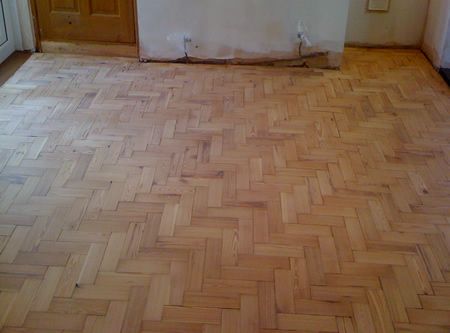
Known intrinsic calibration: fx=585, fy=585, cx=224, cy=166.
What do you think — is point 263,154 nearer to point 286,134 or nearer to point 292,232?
point 286,134

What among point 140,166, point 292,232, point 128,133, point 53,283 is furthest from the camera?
point 128,133

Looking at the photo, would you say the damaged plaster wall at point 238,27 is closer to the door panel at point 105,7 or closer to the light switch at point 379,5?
the door panel at point 105,7

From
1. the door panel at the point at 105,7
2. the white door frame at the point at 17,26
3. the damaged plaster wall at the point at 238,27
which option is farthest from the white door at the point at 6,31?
the damaged plaster wall at the point at 238,27

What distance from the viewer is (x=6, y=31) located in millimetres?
3959

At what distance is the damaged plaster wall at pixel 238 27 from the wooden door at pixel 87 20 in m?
0.14

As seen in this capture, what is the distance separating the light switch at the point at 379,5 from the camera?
4.17 m

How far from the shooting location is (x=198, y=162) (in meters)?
2.77

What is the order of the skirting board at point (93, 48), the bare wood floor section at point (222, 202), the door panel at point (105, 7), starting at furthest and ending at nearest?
the skirting board at point (93, 48) → the door panel at point (105, 7) → the bare wood floor section at point (222, 202)

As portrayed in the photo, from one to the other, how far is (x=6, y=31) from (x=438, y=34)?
9.61 feet

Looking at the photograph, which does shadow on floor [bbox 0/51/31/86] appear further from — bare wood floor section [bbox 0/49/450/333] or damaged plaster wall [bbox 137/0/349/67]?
damaged plaster wall [bbox 137/0/349/67]

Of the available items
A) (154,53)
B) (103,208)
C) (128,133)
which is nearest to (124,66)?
(154,53)

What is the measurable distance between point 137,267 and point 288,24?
2.31 metres

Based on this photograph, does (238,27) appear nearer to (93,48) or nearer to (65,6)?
(93,48)

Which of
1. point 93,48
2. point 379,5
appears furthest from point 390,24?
point 93,48
